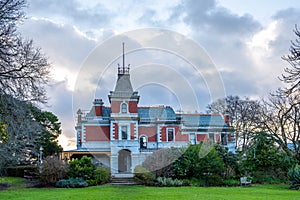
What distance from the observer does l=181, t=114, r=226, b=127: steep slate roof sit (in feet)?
118

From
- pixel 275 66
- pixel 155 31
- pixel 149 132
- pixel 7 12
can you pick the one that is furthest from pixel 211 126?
pixel 7 12

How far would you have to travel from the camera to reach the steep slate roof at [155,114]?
34.9 metres

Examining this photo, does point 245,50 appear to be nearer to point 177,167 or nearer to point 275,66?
point 275,66

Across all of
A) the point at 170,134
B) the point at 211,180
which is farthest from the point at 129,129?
the point at 211,180

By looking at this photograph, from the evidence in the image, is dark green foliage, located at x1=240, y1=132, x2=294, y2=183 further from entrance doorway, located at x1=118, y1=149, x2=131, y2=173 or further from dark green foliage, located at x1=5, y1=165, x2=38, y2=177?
dark green foliage, located at x1=5, y1=165, x2=38, y2=177

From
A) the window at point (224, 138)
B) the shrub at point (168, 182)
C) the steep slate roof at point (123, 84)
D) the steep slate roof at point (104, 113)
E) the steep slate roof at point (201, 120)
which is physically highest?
the steep slate roof at point (123, 84)

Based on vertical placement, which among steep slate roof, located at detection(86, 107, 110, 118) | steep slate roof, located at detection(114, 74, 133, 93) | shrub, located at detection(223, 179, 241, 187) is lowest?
shrub, located at detection(223, 179, 241, 187)

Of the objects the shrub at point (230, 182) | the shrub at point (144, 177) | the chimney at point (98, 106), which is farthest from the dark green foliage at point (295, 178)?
the chimney at point (98, 106)

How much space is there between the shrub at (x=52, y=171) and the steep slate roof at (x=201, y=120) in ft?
56.3

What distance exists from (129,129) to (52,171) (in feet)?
43.9

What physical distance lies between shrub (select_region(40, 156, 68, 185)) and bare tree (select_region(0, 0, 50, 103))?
7957mm

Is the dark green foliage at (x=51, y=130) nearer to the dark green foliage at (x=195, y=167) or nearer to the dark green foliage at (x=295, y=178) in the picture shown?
the dark green foliage at (x=195, y=167)

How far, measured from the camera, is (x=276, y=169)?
80.1 ft

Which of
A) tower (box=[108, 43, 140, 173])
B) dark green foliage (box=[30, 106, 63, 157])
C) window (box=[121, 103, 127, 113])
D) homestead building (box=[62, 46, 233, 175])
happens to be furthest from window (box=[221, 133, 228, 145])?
dark green foliage (box=[30, 106, 63, 157])
